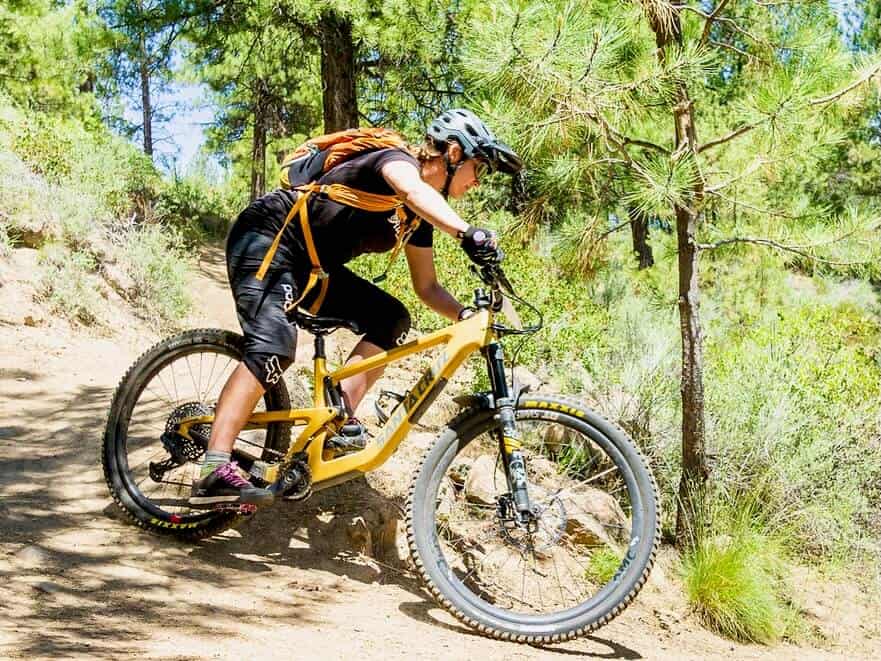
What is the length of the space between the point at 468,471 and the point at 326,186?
1.85m

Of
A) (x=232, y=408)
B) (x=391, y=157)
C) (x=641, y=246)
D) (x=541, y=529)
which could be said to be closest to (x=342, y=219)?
(x=391, y=157)

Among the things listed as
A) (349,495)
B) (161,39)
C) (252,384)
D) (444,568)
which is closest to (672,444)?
(349,495)

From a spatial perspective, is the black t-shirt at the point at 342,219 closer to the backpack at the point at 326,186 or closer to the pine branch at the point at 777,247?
the backpack at the point at 326,186

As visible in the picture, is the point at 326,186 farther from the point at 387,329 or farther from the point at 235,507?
the point at 235,507

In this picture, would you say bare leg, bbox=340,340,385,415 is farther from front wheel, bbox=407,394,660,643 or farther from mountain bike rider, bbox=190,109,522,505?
front wheel, bbox=407,394,660,643

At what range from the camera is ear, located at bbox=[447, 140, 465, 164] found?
3451 mm

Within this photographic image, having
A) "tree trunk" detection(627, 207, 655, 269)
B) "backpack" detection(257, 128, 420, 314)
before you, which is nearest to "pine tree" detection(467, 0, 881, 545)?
"backpack" detection(257, 128, 420, 314)

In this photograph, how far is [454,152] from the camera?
3463 millimetres

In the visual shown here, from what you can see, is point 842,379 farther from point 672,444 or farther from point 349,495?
point 349,495

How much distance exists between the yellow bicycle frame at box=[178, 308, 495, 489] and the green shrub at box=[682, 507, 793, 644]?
182 cm

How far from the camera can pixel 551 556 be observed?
166 inches

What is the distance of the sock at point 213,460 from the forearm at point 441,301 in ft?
3.57

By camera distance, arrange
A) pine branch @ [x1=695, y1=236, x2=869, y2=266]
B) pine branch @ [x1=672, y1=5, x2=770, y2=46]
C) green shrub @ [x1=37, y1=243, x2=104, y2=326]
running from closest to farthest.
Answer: pine branch @ [x1=672, y1=5, x2=770, y2=46], pine branch @ [x1=695, y1=236, x2=869, y2=266], green shrub @ [x1=37, y1=243, x2=104, y2=326]

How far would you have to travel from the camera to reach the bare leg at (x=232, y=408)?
11.6ft
